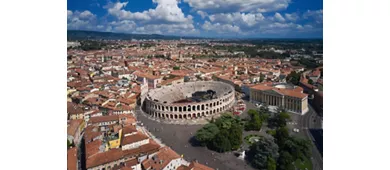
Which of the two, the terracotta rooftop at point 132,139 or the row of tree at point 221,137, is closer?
the terracotta rooftop at point 132,139

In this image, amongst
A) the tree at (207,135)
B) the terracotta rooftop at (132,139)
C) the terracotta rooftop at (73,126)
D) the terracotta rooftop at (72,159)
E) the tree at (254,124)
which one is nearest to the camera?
the terracotta rooftop at (72,159)

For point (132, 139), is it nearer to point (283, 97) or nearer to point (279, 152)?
point (279, 152)

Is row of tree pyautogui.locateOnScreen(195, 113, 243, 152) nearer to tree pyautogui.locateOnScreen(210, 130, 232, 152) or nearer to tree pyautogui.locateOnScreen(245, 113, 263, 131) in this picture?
tree pyautogui.locateOnScreen(210, 130, 232, 152)

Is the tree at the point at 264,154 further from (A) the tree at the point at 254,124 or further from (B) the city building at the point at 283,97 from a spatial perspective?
(B) the city building at the point at 283,97

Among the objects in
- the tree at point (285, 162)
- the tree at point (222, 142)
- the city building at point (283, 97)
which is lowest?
the tree at point (285, 162)

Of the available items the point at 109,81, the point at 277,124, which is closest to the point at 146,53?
the point at 109,81

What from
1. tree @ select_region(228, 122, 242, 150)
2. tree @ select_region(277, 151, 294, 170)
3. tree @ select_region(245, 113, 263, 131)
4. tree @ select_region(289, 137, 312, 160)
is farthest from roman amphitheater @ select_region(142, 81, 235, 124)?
tree @ select_region(277, 151, 294, 170)

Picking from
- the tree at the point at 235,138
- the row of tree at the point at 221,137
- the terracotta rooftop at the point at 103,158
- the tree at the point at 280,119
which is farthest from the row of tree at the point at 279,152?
the terracotta rooftop at the point at 103,158

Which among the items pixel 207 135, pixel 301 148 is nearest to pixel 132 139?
pixel 207 135
